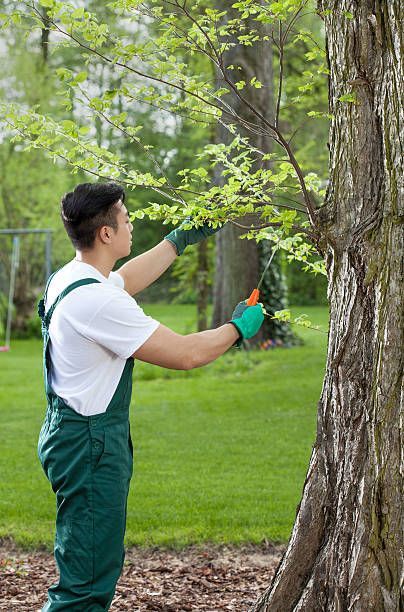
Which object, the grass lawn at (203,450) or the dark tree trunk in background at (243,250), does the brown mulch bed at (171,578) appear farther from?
the dark tree trunk in background at (243,250)

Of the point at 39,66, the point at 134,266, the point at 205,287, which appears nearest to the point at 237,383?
the point at 205,287

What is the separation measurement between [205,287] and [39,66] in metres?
9.39

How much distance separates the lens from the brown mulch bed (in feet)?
13.6

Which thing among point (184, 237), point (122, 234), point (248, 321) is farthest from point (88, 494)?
point (184, 237)

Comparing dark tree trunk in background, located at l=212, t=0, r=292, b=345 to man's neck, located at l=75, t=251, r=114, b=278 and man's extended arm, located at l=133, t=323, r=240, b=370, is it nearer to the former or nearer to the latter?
man's neck, located at l=75, t=251, r=114, b=278

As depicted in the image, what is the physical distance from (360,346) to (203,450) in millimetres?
4817

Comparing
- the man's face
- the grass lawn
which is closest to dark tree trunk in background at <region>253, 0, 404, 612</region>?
the man's face

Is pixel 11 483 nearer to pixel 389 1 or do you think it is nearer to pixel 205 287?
pixel 389 1

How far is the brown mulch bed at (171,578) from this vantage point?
4.14 m

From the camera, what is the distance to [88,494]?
2934 millimetres

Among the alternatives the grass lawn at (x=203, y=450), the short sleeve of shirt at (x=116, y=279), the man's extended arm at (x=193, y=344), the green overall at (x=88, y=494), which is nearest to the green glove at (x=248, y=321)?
the man's extended arm at (x=193, y=344)

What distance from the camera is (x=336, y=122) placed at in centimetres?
321

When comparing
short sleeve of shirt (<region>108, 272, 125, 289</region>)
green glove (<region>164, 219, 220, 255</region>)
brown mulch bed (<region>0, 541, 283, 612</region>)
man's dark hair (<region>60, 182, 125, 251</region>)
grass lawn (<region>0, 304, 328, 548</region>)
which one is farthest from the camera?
grass lawn (<region>0, 304, 328, 548</region>)

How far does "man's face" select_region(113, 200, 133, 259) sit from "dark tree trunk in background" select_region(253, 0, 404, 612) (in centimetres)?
67
